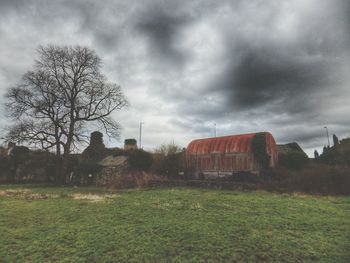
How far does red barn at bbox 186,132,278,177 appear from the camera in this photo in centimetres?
2931

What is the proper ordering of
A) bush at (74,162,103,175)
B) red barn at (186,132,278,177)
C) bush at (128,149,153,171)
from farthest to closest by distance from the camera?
bush at (128,149,153,171)
bush at (74,162,103,175)
red barn at (186,132,278,177)

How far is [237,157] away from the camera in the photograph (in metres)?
30.3

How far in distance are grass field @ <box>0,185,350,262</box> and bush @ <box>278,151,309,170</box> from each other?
63.5 feet

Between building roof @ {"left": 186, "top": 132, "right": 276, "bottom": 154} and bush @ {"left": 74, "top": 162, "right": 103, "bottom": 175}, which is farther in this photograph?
bush @ {"left": 74, "top": 162, "right": 103, "bottom": 175}

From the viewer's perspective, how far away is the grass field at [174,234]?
16.2 ft

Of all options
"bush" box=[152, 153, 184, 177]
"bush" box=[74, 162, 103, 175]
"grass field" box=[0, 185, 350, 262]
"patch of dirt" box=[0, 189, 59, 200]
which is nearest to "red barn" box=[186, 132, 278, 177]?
"bush" box=[152, 153, 184, 177]

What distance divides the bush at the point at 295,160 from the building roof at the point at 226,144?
6.48 ft

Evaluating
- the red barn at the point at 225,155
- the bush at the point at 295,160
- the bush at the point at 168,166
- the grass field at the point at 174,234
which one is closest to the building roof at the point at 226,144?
the red barn at the point at 225,155

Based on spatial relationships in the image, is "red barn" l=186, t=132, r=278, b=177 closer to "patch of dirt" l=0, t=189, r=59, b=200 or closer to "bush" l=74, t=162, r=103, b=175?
"bush" l=74, t=162, r=103, b=175

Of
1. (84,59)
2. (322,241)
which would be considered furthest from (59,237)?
(84,59)

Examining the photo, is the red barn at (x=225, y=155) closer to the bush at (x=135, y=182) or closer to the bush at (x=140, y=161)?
the bush at (x=140, y=161)

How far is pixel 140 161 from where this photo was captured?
32.2 metres

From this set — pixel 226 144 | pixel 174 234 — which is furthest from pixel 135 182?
pixel 226 144

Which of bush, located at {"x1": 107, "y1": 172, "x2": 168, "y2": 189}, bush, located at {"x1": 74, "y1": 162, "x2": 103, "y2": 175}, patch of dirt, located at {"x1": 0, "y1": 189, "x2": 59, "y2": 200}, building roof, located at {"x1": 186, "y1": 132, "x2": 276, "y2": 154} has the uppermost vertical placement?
building roof, located at {"x1": 186, "y1": 132, "x2": 276, "y2": 154}
